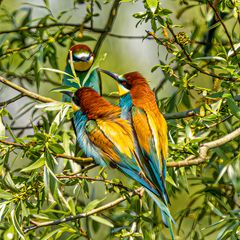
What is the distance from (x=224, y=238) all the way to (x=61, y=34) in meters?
1.17

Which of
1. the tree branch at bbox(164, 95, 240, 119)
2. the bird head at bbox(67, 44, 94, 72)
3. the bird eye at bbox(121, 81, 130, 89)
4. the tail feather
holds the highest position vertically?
the bird eye at bbox(121, 81, 130, 89)

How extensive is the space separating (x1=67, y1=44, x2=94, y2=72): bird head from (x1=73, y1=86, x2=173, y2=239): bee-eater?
3.17 feet

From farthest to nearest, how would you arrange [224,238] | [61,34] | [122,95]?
[61,34] < [122,95] < [224,238]

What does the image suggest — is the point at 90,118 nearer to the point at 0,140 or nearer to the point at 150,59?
the point at 0,140

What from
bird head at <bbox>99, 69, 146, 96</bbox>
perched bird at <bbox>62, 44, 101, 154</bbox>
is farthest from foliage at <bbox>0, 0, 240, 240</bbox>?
perched bird at <bbox>62, 44, 101, 154</bbox>

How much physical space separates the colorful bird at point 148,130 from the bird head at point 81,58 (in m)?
0.92

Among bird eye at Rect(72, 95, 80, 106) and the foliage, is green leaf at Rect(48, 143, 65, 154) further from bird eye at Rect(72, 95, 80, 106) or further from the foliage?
bird eye at Rect(72, 95, 80, 106)

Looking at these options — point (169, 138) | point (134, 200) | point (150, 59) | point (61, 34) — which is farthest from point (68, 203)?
point (150, 59)

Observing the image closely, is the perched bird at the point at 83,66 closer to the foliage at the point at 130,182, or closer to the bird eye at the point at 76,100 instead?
the foliage at the point at 130,182

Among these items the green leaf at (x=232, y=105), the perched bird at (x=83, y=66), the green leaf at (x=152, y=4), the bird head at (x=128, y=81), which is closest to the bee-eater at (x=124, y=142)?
the bird head at (x=128, y=81)

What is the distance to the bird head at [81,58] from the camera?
3.37 metres

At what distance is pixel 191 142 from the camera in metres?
2.14

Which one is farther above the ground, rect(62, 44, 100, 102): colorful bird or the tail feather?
rect(62, 44, 100, 102): colorful bird

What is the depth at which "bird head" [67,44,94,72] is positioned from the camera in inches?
133
